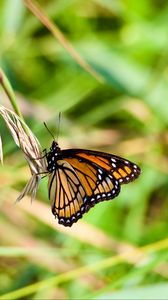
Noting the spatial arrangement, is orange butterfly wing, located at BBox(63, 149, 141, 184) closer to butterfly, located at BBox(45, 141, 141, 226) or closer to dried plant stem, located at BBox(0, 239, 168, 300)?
butterfly, located at BBox(45, 141, 141, 226)

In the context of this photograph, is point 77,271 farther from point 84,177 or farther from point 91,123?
point 91,123

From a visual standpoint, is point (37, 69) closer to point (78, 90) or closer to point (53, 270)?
point (78, 90)

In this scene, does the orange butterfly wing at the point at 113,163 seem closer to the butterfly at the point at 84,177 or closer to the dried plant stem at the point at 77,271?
the butterfly at the point at 84,177

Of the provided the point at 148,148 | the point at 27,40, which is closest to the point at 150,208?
the point at 148,148

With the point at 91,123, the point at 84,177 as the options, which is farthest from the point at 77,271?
the point at 91,123

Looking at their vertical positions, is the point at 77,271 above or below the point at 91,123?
below

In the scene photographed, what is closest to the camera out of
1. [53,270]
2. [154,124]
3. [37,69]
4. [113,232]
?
[53,270]

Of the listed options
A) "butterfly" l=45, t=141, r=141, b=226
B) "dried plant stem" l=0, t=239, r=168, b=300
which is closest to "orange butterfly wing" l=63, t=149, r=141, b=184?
"butterfly" l=45, t=141, r=141, b=226
